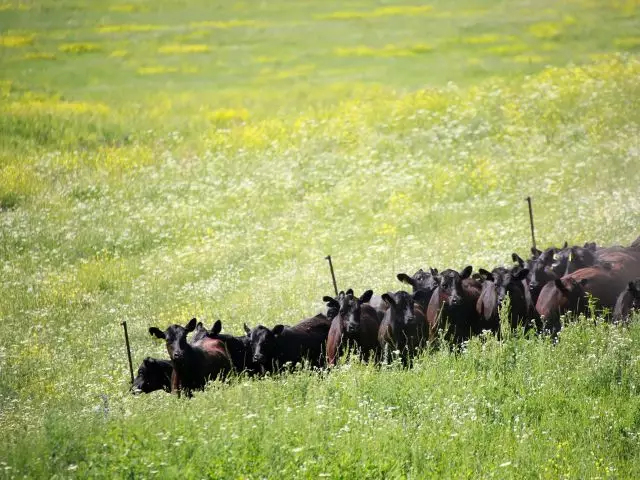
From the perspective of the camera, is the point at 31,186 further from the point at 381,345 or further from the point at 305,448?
the point at 305,448

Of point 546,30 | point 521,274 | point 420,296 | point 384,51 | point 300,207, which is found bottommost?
point 300,207

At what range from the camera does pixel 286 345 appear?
53.5 feet

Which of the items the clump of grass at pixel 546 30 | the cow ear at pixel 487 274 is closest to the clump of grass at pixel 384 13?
the clump of grass at pixel 546 30

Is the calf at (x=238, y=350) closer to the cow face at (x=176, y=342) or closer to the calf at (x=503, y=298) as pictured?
the cow face at (x=176, y=342)

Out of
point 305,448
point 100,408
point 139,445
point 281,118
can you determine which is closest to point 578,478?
point 305,448

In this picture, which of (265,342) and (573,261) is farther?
(573,261)

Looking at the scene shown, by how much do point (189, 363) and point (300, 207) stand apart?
1472 centimetres

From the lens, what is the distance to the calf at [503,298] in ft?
54.1

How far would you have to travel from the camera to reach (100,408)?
44.1ft

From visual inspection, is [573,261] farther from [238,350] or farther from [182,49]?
[182,49]

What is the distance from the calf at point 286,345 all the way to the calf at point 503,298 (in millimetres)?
2667

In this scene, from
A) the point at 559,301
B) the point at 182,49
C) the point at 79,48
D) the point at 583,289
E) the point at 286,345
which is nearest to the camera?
the point at 286,345

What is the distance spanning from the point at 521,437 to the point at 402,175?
65.7 ft

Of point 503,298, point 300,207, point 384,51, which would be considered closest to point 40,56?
point 384,51
